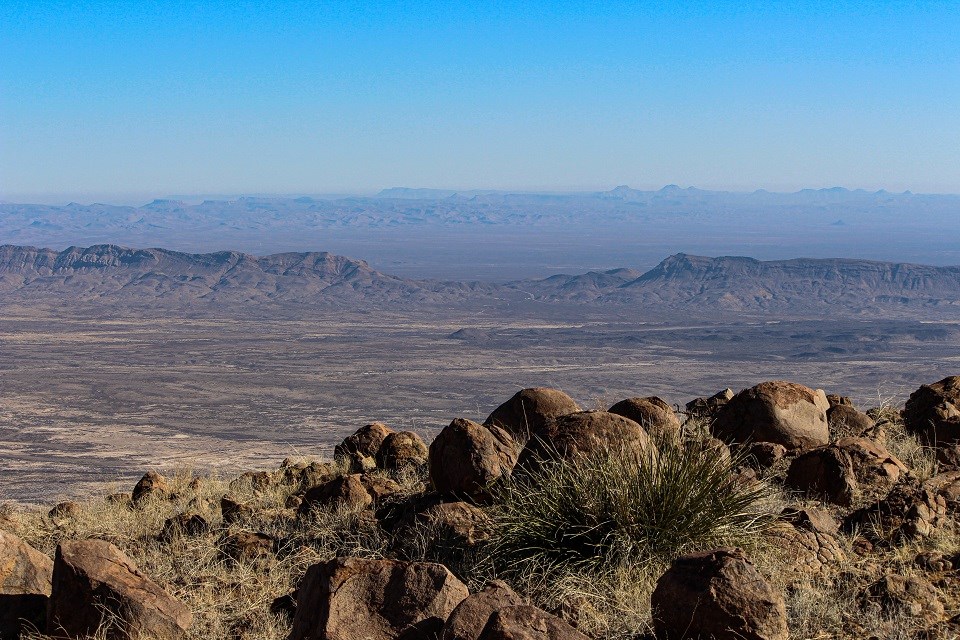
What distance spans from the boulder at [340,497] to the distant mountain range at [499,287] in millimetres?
110988

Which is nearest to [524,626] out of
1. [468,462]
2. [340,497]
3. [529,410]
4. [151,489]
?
[468,462]

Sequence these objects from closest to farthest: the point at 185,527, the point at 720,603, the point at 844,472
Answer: the point at 720,603 → the point at 844,472 → the point at 185,527

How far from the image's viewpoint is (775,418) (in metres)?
8.77

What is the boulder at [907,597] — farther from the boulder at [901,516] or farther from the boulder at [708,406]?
the boulder at [708,406]

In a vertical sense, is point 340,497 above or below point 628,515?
below

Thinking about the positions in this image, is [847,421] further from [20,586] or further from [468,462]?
[20,586]

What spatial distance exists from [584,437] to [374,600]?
2562mm

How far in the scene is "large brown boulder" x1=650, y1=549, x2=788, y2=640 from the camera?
419cm

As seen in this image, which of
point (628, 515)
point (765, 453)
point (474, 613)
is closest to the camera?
point (474, 613)

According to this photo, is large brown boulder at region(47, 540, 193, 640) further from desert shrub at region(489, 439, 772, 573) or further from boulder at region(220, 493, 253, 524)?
boulder at region(220, 493, 253, 524)

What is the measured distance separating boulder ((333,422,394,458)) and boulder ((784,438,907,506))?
4340mm

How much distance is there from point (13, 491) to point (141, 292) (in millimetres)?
101916

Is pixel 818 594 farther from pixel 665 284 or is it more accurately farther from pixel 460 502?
pixel 665 284

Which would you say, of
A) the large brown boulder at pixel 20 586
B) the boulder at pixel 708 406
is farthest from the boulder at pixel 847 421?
the large brown boulder at pixel 20 586
